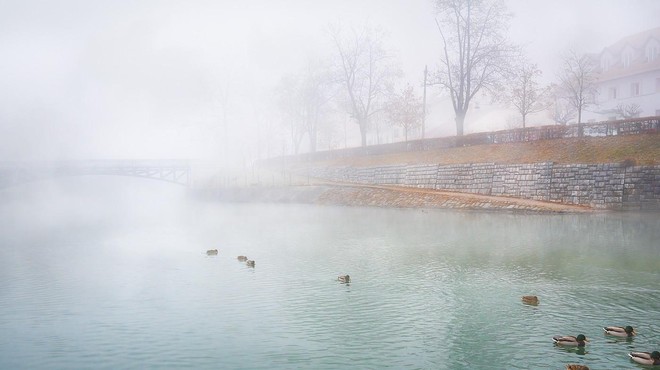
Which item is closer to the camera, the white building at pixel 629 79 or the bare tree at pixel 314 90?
the white building at pixel 629 79

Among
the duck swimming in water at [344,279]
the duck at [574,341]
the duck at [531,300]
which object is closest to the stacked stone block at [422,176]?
the duck swimming in water at [344,279]

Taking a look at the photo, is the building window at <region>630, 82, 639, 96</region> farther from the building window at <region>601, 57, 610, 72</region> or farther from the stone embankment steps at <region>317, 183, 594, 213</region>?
the stone embankment steps at <region>317, 183, 594, 213</region>

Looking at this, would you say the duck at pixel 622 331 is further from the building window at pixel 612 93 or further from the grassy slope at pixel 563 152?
the building window at pixel 612 93

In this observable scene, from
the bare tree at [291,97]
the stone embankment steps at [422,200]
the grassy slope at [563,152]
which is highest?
the bare tree at [291,97]

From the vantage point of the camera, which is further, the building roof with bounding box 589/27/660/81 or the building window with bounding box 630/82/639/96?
the building window with bounding box 630/82/639/96

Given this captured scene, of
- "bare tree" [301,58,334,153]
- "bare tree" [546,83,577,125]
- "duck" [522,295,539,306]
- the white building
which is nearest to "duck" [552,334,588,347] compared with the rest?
"duck" [522,295,539,306]

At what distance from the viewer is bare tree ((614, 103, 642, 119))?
73.6m

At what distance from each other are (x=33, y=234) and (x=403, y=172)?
131 feet

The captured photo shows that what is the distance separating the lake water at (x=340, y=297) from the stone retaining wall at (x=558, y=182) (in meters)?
3.54

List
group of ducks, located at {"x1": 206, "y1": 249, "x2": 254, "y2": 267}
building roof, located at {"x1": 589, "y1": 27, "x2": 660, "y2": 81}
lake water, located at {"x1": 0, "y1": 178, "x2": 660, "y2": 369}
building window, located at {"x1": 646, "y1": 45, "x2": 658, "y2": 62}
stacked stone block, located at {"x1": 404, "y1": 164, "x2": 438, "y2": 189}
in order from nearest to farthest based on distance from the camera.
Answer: lake water, located at {"x1": 0, "y1": 178, "x2": 660, "y2": 369} → group of ducks, located at {"x1": 206, "y1": 249, "x2": 254, "y2": 267} → stacked stone block, located at {"x1": 404, "y1": 164, "x2": 438, "y2": 189} → building roof, located at {"x1": 589, "y1": 27, "x2": 660, "y2": 81} → building window, located at {"x1": 646, "y1": 45, "x2": 658, "y2": 62}

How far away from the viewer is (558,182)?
162 ft

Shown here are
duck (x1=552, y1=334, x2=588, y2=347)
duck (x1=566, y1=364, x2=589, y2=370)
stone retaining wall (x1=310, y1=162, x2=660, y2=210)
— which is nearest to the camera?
duck (x1=566, y1=364, x2=589, y2=370)

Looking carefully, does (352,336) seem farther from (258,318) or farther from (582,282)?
(582,282)

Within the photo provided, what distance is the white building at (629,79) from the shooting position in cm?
7538
